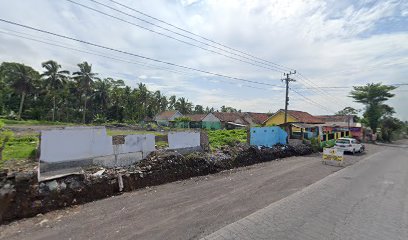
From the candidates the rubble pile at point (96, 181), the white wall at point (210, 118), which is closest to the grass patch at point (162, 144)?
the rubble pile at point (96, 181)

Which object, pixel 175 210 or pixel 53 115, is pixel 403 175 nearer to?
pixel 175 210

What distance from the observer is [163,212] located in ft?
25.2

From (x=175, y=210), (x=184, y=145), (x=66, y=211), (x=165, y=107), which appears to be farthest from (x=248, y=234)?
(x=165, y=107)

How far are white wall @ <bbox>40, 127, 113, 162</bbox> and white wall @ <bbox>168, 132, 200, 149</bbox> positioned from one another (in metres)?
3.67

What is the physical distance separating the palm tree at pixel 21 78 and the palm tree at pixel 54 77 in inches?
111

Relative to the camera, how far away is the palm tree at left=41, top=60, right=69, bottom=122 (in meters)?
54.2

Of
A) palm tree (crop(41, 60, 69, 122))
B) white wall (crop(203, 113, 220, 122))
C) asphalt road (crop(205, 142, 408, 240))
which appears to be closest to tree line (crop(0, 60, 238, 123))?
palm tree (crop(41, 60, 69, 122))

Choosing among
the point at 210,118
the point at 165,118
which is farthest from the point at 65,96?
the point at 210,118

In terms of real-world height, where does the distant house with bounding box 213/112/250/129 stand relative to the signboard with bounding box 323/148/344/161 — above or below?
above

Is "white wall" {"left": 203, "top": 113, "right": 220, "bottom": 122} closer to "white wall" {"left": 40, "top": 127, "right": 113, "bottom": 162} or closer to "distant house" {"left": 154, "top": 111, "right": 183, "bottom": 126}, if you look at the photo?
"distant house" {"left": 154, "top": 111, "right": 183, "bottom": 126}

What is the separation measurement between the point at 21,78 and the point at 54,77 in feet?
18.8

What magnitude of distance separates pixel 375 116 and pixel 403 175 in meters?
42.9

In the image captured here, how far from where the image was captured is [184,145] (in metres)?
15.1

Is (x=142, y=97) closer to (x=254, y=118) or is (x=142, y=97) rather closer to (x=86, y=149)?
(x=254, y=118)
